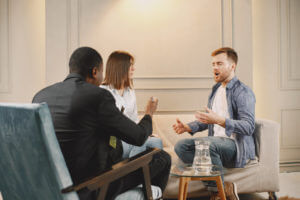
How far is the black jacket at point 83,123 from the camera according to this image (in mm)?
1357

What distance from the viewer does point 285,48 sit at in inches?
155

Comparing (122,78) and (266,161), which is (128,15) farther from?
(266,161)

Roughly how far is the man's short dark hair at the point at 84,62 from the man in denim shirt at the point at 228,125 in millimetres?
1031

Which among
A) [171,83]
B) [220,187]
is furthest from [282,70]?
[220,187]

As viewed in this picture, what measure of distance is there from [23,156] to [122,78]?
1458 mm

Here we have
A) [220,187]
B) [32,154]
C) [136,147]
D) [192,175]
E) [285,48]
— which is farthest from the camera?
[285,48]

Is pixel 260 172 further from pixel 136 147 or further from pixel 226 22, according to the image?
pixel 226 22

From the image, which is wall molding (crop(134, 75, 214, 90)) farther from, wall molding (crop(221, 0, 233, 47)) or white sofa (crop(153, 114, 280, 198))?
white sofa (crop(153, 114, 280, 198))

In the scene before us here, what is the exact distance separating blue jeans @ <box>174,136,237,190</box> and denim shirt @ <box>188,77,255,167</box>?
6cm

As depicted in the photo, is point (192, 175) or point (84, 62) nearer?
point (84, 62)

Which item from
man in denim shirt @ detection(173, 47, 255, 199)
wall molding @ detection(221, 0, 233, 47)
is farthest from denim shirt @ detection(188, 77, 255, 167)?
wall molding @ detection(221, 0, 233, 47)

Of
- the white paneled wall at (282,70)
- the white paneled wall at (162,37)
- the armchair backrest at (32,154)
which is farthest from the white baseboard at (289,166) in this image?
the armchair backrest at (32,154)

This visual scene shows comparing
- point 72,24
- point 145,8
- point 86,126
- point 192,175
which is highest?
point 145,8

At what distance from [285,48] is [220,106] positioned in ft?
6.37
